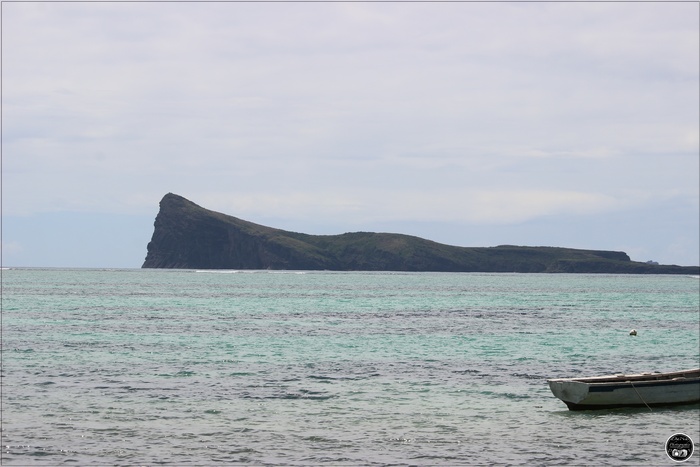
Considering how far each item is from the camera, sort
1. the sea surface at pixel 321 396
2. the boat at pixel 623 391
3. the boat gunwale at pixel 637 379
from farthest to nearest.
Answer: the boat gunwale at pixel 637 379, the boat at pixel 623 391, the sea surface at pixel 321 396

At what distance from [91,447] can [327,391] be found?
1398 centimetres

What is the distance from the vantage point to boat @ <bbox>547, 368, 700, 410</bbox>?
33.9 metres

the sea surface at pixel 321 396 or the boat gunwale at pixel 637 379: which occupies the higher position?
the boat gunwale at pixel 637 379

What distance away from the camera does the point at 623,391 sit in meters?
34.5

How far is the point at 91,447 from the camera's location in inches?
1045

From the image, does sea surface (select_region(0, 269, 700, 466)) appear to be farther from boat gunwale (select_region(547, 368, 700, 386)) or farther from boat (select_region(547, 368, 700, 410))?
boat gunwale (select_region(547, 368, 700, 386))

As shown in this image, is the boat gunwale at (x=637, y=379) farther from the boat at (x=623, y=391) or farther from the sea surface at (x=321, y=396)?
the sea surface at (x=321, y=396)

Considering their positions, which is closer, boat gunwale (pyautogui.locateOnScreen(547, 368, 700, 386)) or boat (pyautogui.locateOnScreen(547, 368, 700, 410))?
boat (pyautogui.locateOnScreen(547, 368, 700, 410))

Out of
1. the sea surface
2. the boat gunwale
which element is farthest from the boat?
the sea surface

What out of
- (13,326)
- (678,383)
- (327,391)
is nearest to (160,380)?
(327,391)

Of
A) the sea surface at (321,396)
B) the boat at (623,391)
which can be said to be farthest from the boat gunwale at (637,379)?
the sea surface at (321,396)

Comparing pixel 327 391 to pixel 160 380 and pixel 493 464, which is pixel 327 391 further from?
pixel 493 464

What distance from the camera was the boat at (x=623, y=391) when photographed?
111ft

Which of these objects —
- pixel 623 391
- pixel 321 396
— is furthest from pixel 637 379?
pixel 321 396
